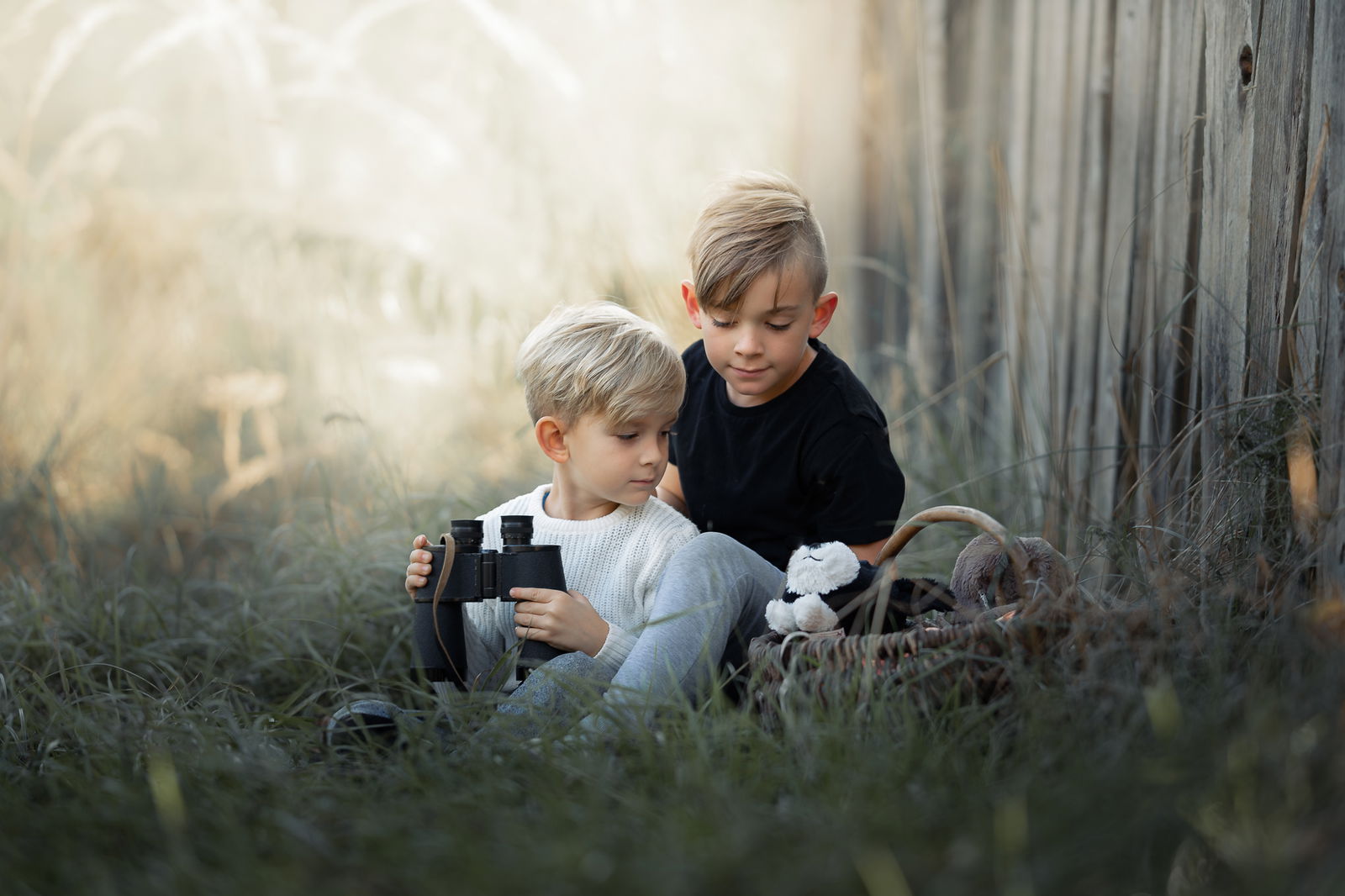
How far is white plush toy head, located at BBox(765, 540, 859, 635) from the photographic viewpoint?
1677 millimetres

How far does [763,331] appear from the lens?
2051mm

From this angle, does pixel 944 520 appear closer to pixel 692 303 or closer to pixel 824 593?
pixel 824 593

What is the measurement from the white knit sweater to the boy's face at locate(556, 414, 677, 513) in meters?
0.06

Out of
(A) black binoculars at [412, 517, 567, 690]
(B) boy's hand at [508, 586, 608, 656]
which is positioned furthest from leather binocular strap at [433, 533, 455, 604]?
(B) boy's hand at [508, 586, 608, 656]

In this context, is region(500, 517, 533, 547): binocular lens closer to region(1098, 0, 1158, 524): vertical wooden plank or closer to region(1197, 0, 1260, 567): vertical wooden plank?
region(1197, 0, 1260, 567): vertical wooden plank

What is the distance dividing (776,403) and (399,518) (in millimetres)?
1213

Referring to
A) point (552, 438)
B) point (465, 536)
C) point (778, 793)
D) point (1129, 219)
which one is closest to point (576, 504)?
point (552, 438)

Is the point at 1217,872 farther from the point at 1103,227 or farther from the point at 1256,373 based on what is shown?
the point at 1103,227

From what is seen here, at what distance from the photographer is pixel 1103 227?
2658 mm

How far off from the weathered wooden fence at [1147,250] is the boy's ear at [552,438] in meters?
0.86

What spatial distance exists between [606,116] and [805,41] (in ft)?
2.74

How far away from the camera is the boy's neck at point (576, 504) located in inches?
83.7

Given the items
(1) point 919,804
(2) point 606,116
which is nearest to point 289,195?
(2) point 606,116

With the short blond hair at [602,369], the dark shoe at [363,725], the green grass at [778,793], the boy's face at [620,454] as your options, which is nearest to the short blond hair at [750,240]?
the short blond hair at [602,369]
